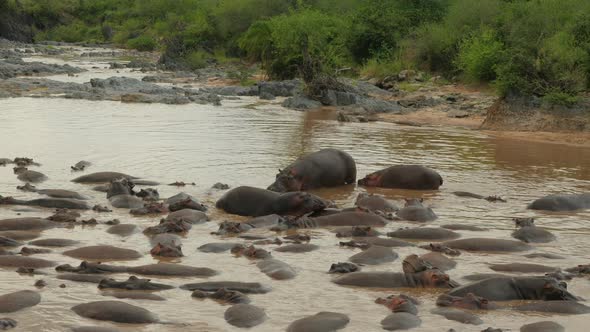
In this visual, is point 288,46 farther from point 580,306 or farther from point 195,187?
point 580,306

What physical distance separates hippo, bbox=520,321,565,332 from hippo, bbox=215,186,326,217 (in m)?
4.13

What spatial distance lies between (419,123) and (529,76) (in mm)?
3146

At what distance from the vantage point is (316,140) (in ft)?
60.6

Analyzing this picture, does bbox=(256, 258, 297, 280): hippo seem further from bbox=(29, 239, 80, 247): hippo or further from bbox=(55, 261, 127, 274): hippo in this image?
bbox=(29, 239, 80, 247): hippo

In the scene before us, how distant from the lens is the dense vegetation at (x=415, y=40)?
20297mm

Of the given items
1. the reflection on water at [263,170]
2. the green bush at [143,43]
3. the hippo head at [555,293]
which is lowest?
the green bush at [143,43]

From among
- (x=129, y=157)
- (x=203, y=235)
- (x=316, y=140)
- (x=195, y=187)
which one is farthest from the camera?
(x=316, y=140)

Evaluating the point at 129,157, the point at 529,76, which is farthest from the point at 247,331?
the point at 529,76

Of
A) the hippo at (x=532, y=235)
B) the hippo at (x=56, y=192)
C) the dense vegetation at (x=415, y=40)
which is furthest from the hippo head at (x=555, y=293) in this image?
the dense vegetation at (x=415, y=40)

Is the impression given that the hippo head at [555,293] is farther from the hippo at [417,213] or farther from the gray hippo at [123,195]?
the gray hippo at [123,195]

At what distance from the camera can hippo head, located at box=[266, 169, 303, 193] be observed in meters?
11.8

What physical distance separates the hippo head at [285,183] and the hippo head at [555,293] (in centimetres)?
494

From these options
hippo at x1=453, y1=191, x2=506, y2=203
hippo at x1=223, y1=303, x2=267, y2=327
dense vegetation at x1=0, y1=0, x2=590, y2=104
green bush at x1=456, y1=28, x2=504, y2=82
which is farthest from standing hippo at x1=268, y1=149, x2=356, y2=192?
green bush at x1=456, y1=28, x2=504, y2=82

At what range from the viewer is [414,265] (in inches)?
312
